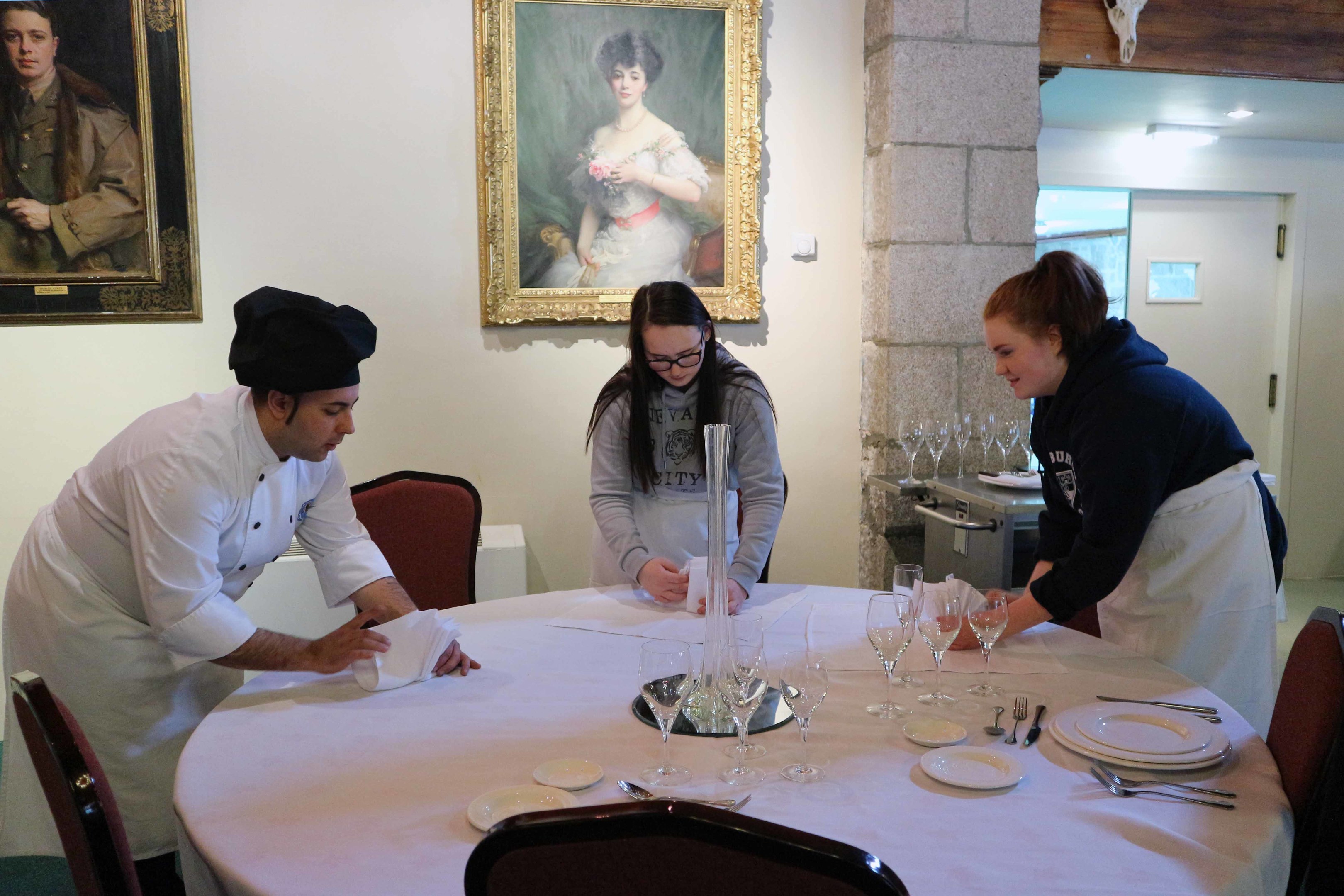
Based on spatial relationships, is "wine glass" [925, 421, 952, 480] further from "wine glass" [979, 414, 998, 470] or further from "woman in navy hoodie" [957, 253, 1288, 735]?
"woman in navy hoodie" [957, 253, 1288, 735]

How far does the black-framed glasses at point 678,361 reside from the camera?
2.40 metres

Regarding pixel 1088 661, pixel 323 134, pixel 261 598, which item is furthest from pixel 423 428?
pixel 1088 661

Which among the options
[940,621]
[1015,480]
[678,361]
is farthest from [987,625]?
[1015,480]

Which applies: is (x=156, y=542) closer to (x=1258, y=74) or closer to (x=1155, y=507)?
(x=1155, y=507)

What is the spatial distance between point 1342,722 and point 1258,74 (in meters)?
3.50

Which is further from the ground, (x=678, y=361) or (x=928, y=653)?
(x=678, y=361)

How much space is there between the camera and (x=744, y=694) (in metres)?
1.32

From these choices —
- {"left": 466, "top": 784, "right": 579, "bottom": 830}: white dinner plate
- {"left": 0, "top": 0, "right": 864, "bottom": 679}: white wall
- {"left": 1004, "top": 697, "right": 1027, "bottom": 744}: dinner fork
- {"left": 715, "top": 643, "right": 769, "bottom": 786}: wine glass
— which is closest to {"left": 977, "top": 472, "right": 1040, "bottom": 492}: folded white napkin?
{"left": 0, "top": 0, "right": 864, "bottom": 679}: white wall

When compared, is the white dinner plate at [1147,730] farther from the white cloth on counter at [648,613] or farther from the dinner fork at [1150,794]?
the white cloth on counter at [648,613]

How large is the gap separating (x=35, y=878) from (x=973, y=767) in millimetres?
2470

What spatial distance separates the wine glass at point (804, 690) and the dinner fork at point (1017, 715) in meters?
0.31

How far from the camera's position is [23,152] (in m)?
3.22

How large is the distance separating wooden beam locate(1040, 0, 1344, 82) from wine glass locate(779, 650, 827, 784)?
317 centimetres

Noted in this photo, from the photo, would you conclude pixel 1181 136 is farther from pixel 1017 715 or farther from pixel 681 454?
pixel 1017 715
